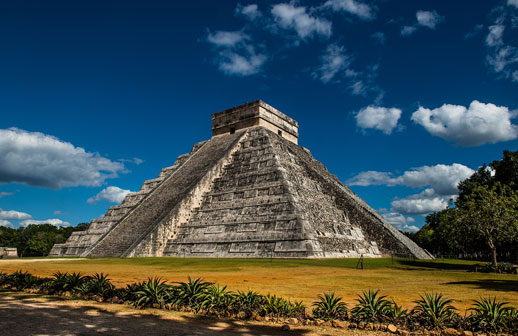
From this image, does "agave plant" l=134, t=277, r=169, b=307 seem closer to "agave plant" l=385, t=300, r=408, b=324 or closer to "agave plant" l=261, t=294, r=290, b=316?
"agave plant" l=261, t=294, r=290, b=316

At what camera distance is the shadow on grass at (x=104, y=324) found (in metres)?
4.37

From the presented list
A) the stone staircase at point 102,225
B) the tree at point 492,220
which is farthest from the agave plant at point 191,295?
the stone staircase at point 102,225

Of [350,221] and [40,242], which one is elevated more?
[350,221]

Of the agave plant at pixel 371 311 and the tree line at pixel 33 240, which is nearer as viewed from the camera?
the agave plant at pixel 371 311

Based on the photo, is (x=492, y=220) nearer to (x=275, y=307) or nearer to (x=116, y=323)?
(x=275, y=307)

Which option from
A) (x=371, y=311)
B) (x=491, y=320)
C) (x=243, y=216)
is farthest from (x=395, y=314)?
(x=243, y=216)

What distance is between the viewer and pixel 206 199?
21.6m

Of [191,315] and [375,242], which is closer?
[191,315]

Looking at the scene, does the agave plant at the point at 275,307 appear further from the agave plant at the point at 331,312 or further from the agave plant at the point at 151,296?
the agave plant at the point at 151,296

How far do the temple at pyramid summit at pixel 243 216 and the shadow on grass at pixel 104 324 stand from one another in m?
10.8

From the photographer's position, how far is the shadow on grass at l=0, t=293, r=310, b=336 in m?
4.37

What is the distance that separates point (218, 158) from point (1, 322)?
1970cm

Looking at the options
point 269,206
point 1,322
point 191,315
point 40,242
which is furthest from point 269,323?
point 40,242

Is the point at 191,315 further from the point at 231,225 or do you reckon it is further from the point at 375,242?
the point at 375,242
